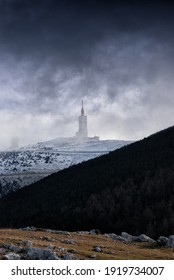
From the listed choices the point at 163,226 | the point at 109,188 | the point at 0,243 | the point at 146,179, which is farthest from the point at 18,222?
the point at 0,243

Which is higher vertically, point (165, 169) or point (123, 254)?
A: point (165, 169)

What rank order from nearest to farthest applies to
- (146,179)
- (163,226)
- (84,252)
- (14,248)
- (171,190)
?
(14,248) → (84,252) → (163,226) → (171,190) → (146,179)

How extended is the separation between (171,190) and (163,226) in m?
29.5

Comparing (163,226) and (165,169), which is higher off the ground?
(165,169)

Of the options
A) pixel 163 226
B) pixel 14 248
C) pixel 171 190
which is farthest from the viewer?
pixel 171 190
